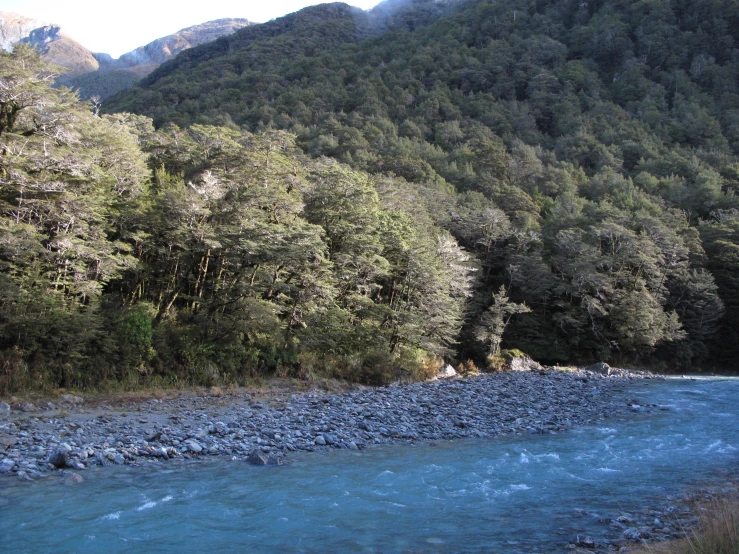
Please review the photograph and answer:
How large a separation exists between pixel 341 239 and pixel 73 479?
1590cm

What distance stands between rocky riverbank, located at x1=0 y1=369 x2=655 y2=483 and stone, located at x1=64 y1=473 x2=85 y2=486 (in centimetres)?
2

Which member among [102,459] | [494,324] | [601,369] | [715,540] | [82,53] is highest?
[82,53]

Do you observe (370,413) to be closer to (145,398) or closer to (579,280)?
(145,398)

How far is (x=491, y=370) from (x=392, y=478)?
62.4ft

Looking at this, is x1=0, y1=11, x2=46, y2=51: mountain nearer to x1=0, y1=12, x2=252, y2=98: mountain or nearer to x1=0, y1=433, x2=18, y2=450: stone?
x1=0, y1=12, x2=252, y2=98: mountain

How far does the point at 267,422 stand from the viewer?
13297mm

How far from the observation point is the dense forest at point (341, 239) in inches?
617

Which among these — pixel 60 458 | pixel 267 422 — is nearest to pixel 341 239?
pixel 267 422

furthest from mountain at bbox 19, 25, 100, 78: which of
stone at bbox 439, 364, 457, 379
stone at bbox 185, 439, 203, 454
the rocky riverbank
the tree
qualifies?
stone at bbox 185, 439, 203, 454

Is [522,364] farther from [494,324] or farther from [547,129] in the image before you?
[547,129]

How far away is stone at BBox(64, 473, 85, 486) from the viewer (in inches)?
339

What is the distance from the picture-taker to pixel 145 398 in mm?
15133

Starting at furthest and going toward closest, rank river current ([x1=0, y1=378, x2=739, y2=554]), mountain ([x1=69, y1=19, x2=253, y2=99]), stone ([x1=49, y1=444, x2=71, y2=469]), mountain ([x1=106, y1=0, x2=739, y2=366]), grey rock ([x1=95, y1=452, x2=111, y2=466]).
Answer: mountain ([x1=69, y1=19, x2=253, y2=99])
mountain ([x1=106, y1=0, x2=739, y2=366])
grey rock ([x1=95, y1=452, x2=111, y2=466])
stone ([x1=49, y1=444, x2=71, y2=469])
river current ([x1=0, y1=378, x2=739, y2=554])

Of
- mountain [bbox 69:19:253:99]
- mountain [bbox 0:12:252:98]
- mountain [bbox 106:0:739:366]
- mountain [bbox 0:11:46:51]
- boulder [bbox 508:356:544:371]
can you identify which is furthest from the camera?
mountain [bbox 0:11:46:51]
